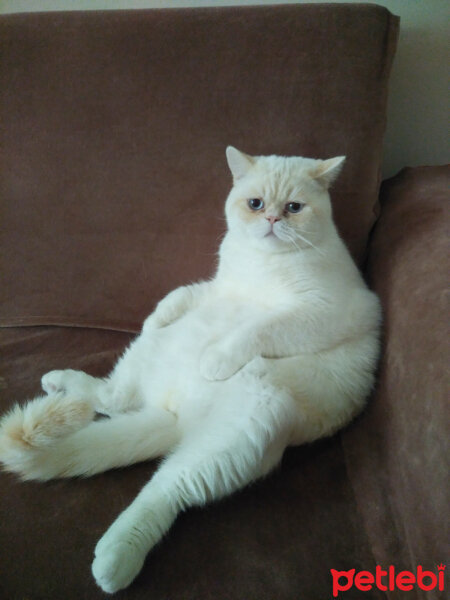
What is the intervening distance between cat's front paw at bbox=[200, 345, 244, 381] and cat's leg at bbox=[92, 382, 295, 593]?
0.10 m

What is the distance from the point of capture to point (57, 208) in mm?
1364

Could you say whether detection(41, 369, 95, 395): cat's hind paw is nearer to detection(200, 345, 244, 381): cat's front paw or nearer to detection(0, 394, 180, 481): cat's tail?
detection(0, 394, 180, 481): cat's tail

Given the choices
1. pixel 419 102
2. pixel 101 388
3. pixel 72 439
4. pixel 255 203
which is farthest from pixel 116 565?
pixel 419 102

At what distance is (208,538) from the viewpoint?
77 cm

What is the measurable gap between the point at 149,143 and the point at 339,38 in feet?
2.22

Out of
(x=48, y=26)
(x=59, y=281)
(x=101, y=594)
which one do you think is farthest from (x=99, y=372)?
(x=48, y=26)

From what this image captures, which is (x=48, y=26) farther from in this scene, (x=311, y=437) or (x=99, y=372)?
(x=311, y=437)

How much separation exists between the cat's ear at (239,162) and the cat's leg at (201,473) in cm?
67

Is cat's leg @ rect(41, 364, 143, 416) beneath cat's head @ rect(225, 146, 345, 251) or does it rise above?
beneath

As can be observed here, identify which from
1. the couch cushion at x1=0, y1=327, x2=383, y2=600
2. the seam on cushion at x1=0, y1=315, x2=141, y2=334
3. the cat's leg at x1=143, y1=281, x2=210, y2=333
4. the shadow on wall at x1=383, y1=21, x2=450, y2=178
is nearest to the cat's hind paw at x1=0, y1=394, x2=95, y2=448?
the couch cushion at x1=0, y1=327, x2=383, y2=600

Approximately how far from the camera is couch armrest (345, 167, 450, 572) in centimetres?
67

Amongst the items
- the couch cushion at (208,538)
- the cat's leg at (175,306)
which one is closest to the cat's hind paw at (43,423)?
the couch cushion at (208,538)

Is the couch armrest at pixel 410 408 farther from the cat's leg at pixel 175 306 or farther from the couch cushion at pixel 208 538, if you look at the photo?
the cat's leg at pixel 175 306

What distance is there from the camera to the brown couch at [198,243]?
0.73 meters
